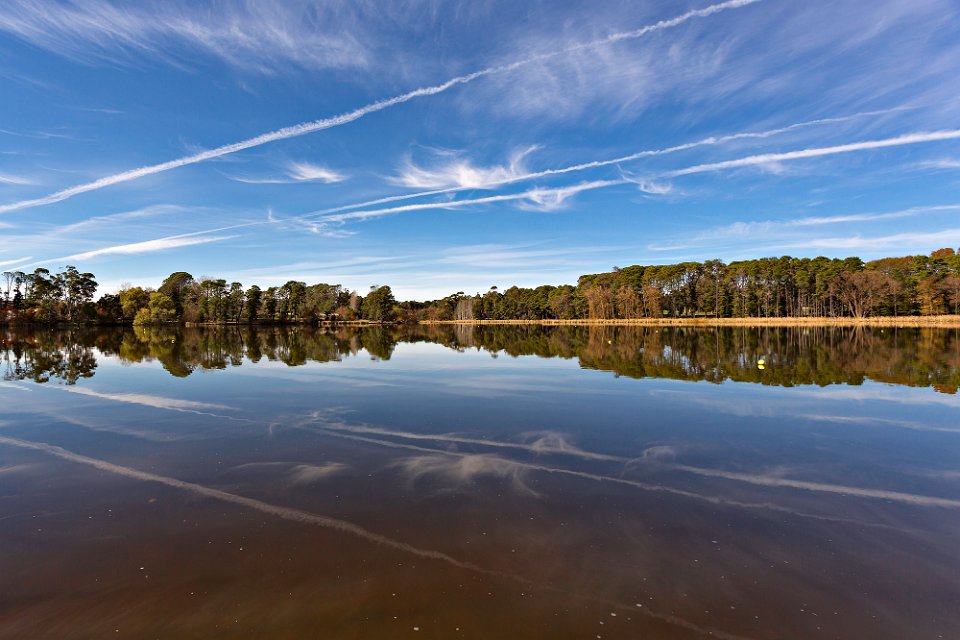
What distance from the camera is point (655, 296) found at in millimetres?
97938

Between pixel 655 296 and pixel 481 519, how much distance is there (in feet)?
327

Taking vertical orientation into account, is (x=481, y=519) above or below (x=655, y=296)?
below

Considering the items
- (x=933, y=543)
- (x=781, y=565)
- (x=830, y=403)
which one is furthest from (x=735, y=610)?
(x=830, y=403)

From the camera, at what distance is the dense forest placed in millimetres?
83875

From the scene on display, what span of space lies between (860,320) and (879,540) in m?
92.9

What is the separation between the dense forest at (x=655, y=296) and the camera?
83875mm

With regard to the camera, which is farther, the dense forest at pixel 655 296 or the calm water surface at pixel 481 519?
the dense forest at pixel 655 296

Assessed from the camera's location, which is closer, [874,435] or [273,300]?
[874,435]

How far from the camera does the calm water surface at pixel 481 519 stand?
407 centimetres

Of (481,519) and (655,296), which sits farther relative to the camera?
(655,296)

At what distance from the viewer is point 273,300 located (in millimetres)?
116188

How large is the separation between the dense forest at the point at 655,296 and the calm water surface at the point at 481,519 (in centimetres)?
9293

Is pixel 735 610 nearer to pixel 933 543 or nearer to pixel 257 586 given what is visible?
pixel 933 543

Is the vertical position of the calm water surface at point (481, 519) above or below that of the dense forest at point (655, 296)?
below
